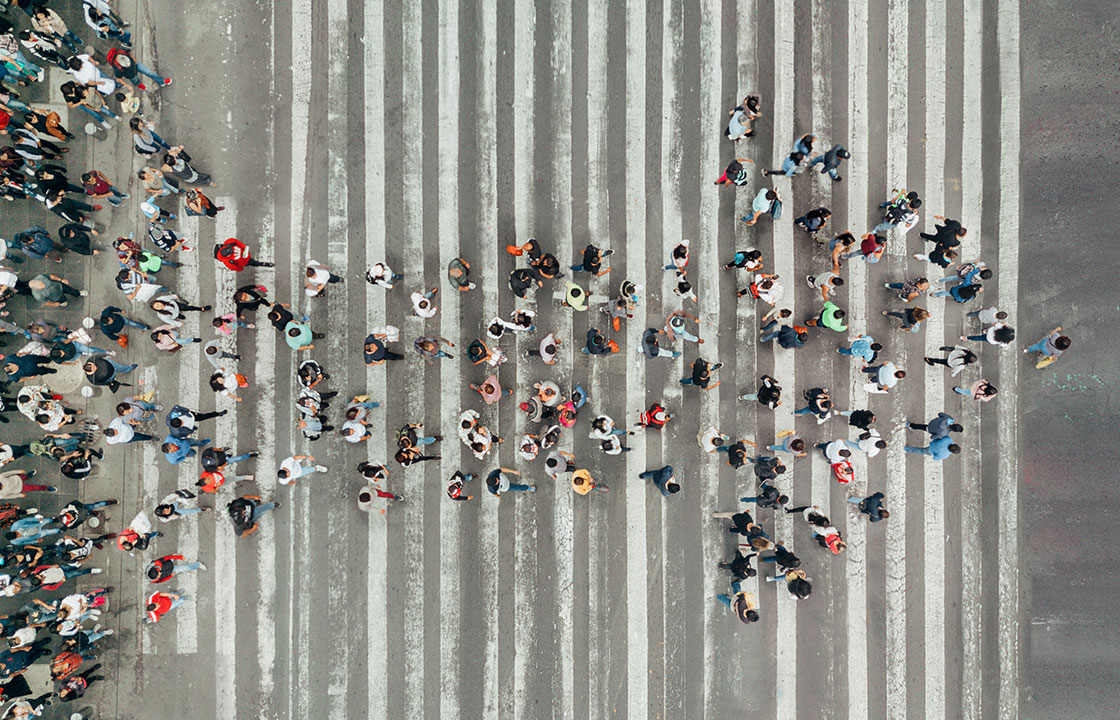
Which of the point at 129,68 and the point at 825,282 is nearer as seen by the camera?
the point at 129,68

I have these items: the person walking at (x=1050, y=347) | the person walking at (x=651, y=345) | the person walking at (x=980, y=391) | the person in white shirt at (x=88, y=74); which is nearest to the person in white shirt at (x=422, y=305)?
the person walking at (x=651, y=345)

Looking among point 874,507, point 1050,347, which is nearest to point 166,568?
point 874,507

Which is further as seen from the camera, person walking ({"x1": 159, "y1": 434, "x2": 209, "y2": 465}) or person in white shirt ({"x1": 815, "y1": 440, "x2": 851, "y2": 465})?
person in white shirt ({"x1": 815, "y1": 440, "x2": 851, "y2": 465})

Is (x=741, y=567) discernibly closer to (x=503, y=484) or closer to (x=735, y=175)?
(x=503, y=484)

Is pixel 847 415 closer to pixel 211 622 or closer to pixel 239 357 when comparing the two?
pixel 239 357

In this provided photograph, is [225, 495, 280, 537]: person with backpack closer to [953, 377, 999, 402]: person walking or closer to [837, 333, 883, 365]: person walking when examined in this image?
[837, 333, 883, 365]: person walking

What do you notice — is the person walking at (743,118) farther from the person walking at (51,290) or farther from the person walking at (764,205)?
the person walking at (51,290)

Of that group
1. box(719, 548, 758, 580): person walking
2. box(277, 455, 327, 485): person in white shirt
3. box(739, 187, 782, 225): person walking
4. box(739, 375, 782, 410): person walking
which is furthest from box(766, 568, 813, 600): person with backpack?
box(277, 455, 327, 485): person in white shirt
